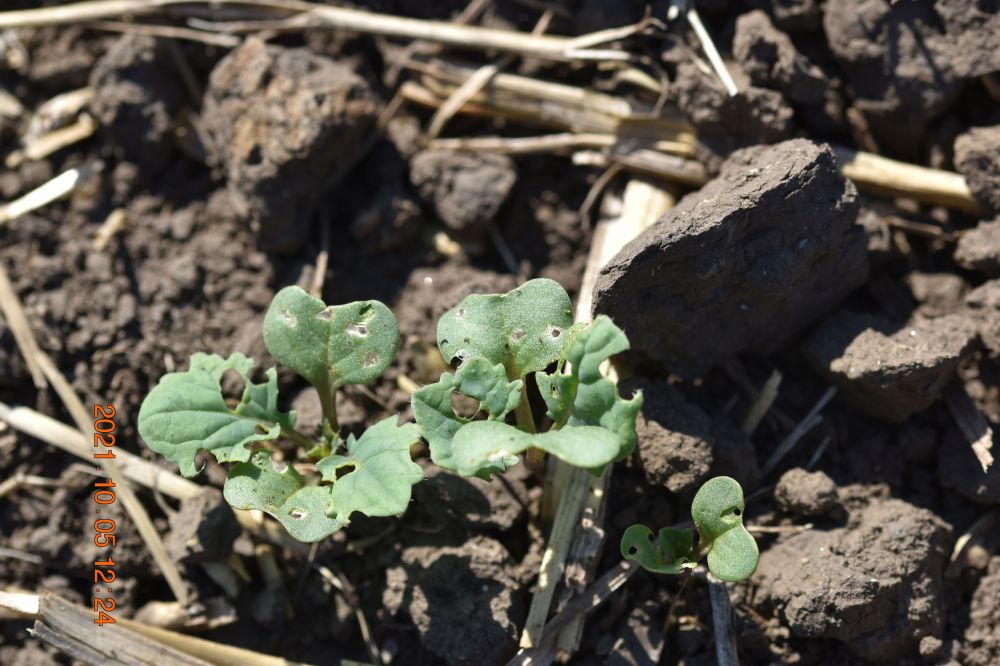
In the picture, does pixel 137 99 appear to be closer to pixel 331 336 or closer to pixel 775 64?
pixel 331 336

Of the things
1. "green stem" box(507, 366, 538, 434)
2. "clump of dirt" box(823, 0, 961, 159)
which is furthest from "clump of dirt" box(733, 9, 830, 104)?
"green stem" box(507, 366, 538, 434)

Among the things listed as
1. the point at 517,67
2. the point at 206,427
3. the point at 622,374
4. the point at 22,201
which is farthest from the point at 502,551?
the point at 22,201

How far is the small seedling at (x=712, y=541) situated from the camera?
2.32 m

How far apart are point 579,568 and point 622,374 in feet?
2.15

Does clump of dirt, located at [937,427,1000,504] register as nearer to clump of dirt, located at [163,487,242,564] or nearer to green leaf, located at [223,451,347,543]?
green leaf, located at [223,451,347,543]

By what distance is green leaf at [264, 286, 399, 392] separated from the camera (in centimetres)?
271

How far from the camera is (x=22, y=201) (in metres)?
3.46

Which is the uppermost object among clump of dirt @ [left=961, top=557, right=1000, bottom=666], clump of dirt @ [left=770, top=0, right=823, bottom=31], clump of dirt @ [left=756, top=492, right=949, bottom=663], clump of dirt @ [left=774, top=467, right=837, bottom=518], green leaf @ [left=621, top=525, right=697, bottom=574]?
clump of dirt @ [left=770, top=0, right=823, bottom=31]

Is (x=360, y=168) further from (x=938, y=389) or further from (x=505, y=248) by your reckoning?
(x=938, y=389)

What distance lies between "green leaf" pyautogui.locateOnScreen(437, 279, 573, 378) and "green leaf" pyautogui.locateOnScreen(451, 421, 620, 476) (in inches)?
12.6

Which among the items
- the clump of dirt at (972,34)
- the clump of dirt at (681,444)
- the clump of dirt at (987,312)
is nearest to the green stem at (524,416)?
the clump of dirt at (681,444)

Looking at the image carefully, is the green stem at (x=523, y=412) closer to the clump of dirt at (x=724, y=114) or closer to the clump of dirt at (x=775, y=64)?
the clump of dirt at (x=724, y=114)

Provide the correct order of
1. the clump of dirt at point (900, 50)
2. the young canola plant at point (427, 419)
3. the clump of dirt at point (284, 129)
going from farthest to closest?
the clump of dirt at point (284, 129)
the clump of dirt at point (900, 50)
the young canola plant at point (427, 419)
